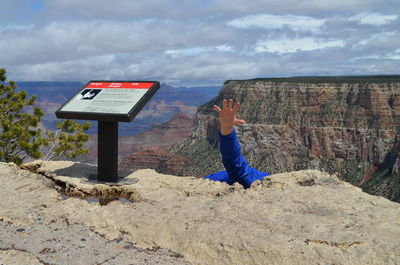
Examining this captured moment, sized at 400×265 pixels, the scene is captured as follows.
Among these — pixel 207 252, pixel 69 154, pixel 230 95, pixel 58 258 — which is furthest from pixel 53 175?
pixel 230 95

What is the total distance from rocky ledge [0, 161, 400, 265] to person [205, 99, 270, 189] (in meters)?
0.48

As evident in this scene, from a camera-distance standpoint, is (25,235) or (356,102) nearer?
(25,235)

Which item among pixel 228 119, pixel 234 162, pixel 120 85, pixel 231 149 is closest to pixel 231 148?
pixel 231 149

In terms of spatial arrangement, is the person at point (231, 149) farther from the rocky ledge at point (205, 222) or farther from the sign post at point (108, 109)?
the sign post at point (108, 109)

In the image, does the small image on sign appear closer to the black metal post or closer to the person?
the black metal post

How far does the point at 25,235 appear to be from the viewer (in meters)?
6.16

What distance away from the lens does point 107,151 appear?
957cm

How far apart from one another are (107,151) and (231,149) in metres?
3.06

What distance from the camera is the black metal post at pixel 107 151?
9.32m

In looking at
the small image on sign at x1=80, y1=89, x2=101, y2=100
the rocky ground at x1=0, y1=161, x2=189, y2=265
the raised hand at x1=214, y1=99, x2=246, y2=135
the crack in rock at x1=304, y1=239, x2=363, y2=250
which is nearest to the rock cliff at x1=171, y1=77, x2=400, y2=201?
the small image on sign at x1=80, y1=89, x2=101, y2=100

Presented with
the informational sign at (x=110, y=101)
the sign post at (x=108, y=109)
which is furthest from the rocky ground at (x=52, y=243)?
the informational sign at (x=110, y=101)

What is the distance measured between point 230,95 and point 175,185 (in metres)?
122

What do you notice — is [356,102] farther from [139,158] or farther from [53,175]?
[53,175]

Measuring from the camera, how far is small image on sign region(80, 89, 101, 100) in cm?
993
